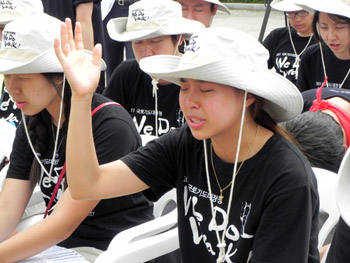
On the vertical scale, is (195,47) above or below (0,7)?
above

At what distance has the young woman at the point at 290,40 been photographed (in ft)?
13.3

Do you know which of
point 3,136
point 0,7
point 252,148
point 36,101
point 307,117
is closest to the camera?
point 252,148

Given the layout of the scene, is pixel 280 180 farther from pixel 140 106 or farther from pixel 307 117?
pixel 140 106

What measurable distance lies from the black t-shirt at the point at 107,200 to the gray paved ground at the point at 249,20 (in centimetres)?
→ 788

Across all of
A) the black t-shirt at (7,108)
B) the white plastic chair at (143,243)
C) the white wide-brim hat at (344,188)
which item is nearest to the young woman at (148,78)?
A: the black t-shirt at (7,108)

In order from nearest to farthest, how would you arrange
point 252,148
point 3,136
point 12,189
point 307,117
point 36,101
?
point 252,148, point 307,117, point 36,101, point 12,189, point 3,136

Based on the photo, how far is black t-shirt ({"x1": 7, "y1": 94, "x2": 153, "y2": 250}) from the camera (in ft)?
7.76

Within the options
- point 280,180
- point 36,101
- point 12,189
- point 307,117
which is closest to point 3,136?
point 12,189

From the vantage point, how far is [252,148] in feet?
6.16

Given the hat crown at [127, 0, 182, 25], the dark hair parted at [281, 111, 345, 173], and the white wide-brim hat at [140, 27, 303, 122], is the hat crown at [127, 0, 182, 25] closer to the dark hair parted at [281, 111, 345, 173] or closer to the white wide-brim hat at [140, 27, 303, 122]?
the dark hair parted at [281, 111, 345, 173]

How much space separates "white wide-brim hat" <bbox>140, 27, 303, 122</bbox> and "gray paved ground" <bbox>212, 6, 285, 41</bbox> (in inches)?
331

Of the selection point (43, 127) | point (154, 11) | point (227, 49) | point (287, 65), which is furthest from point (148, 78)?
point (227, 49)

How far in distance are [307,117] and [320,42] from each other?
1464mm

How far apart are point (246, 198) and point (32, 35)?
1058 millimetres
